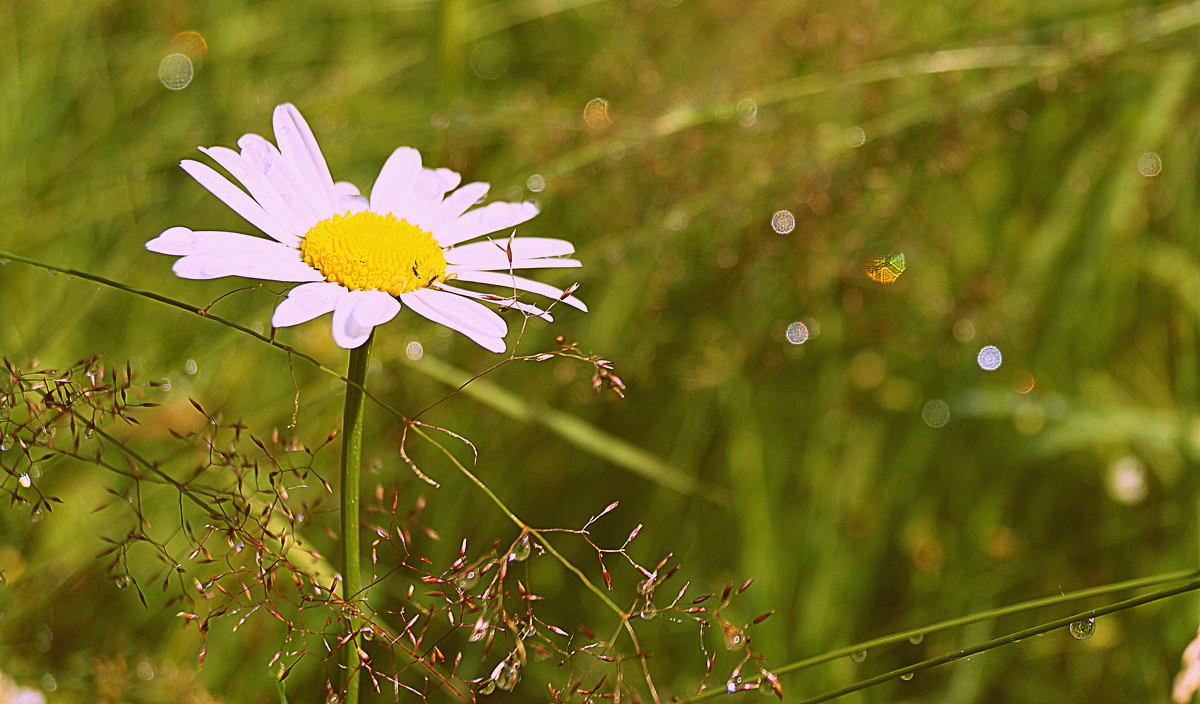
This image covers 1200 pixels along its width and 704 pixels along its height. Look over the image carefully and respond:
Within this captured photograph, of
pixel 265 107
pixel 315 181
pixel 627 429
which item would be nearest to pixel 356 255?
pixel 315 181

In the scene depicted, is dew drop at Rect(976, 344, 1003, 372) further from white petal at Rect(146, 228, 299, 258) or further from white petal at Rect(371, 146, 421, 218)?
white petal at Rect(146, 228, 299, 258)

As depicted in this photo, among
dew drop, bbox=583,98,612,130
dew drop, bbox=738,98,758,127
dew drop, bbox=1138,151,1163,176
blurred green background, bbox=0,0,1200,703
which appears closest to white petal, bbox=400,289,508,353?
blurred green background, bbox=0,0,1200,703

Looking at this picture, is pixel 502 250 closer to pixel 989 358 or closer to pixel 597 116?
pixel 597 116

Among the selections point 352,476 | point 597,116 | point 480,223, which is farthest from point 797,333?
point 352,476

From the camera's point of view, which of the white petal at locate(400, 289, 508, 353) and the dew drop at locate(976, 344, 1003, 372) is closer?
the white petal at locate(400, 289, 508, 353)

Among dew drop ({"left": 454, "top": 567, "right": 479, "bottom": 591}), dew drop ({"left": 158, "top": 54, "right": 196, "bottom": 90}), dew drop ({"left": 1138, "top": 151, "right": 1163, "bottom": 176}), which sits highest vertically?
dew drop ({"left": 158, "top": 54, "right": 196, "bottom": 90})

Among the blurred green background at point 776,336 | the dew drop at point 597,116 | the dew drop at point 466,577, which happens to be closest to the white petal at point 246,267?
the dew drop at point 466,577

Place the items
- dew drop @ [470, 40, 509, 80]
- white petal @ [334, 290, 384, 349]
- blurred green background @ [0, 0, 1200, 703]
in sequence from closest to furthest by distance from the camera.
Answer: white petal @ [334, 290, 384, 349]
blurred green background @ [0, 0, 1200, 703]
dew drop @ [470, 40, 509, 80]
